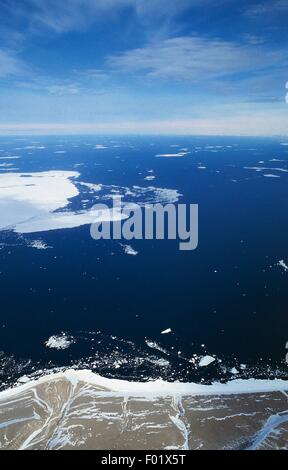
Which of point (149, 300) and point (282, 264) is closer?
point (149, 300)

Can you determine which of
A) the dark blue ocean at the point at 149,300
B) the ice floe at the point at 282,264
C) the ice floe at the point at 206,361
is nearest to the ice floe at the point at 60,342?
the dark blue ocean at the point at 149,300

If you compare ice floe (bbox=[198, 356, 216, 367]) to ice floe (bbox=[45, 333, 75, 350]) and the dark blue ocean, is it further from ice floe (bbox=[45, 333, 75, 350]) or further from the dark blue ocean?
ice floe (bbox=[45, 333, 75, 350])

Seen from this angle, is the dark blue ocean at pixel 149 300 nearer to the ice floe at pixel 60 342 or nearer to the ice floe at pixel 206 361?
the ice floe at pixel 60 342

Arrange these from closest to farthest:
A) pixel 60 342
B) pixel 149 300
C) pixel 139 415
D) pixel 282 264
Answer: pixel 139 415 → pixel 60 342 → pixel 149 300 → pixel 282 264

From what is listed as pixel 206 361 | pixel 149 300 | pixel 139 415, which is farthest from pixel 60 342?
pixel 206 361

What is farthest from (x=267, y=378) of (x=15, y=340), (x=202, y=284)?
(x=15, y=340)

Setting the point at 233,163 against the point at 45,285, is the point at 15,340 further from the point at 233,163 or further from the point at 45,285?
the point at 233,163

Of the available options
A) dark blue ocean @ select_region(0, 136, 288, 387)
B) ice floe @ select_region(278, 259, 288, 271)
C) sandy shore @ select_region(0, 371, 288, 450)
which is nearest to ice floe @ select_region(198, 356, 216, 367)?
dark blue ocean @ select_region(0, 136, 288, 387)

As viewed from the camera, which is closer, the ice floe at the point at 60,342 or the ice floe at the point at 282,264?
the ice floe at the point at 60,342

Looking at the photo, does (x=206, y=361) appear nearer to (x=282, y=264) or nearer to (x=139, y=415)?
(x=139, y=415)
